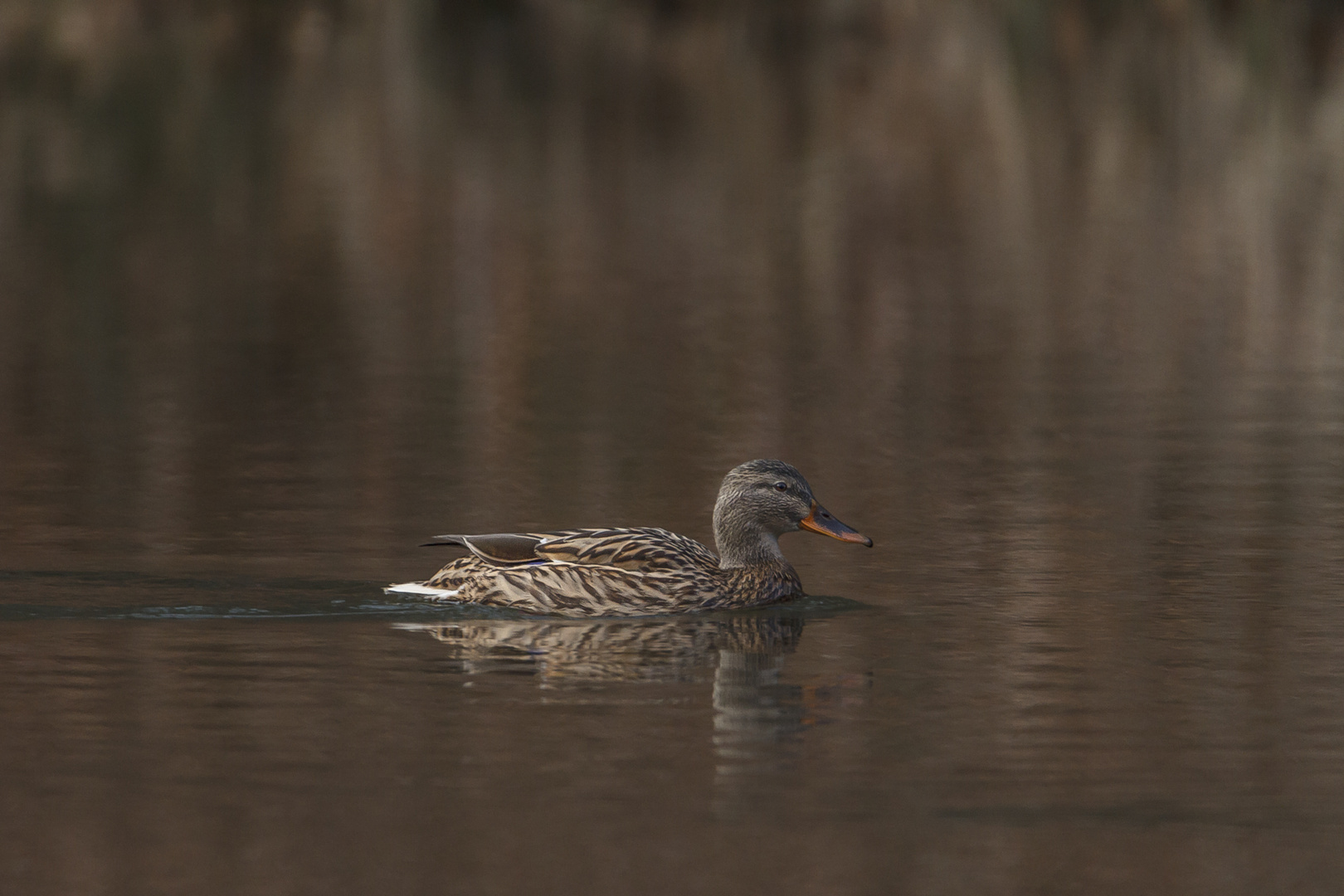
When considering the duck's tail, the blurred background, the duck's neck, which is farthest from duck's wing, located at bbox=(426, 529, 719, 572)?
the blurred background

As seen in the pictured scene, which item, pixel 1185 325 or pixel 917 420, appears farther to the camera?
pixel 1185 325

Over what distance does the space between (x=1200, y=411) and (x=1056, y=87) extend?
33073 millimetres

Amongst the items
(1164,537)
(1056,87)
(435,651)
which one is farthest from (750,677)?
(1056,87)

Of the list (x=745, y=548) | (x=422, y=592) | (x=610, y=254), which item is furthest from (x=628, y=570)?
(x=610, y=254)

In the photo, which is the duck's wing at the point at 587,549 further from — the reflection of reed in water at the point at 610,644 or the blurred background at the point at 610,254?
the blurred background at the point at 610,254

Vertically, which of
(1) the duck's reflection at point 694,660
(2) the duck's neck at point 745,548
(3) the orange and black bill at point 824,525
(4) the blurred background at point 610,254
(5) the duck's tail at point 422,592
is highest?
(4) the blurred background at point 610,254

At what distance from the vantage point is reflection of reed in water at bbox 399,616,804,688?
34.4 feet

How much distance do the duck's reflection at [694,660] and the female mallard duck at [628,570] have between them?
0.15 meters

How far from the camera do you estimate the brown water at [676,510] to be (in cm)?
801

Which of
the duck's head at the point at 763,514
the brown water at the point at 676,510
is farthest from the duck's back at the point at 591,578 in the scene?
the duck's head at the point at 763,514

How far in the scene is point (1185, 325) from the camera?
2320cm

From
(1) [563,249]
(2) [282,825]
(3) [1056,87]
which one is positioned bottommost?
(2) [282,825]

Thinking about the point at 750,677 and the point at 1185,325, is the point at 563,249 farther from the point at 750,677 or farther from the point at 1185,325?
the point at 750,677

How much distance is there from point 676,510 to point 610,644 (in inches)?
131
